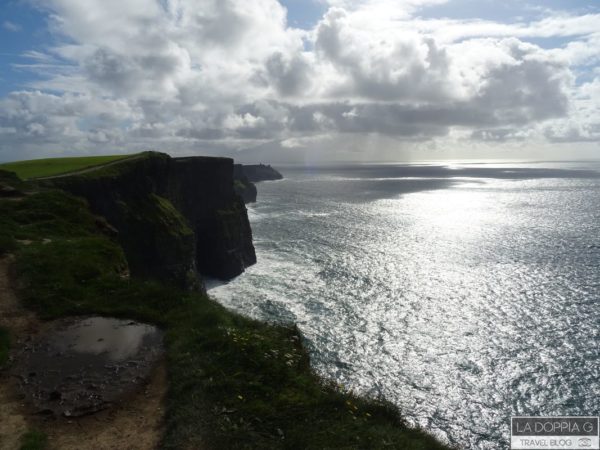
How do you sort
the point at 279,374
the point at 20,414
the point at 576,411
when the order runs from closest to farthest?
the point at 20,414
the point at 279,374
the point at 576,411

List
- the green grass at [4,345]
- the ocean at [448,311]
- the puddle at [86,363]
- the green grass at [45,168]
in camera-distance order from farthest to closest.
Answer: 1. the green grass at [45,168]
2. the ocean at [448,311]
3. the green grass at [4,345]
4. the puddle at [86,363]

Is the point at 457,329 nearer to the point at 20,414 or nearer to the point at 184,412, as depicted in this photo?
the point at 184,412

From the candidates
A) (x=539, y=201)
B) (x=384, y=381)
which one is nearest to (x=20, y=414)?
(x=384, y=381)
